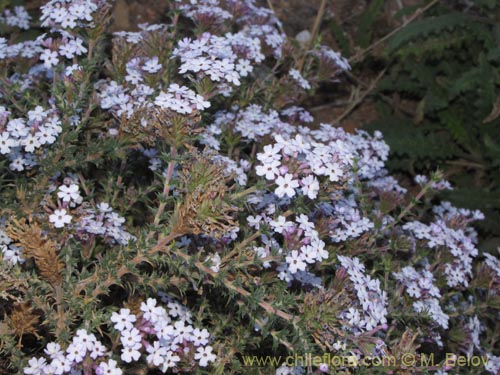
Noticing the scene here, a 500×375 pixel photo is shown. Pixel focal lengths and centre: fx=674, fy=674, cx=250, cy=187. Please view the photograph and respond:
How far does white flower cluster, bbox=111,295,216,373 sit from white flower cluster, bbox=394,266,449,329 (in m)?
1.29

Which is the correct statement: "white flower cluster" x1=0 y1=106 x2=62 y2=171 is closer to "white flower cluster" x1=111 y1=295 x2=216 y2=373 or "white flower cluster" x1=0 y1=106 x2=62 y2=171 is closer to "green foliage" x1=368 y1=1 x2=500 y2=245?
"white flower cluster" x1=111 y1=295 x2=216 y2=373

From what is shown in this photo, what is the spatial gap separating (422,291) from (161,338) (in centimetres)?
167

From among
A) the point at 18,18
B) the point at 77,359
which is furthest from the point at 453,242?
the point at 18,18

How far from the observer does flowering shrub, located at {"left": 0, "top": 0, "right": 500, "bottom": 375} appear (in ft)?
10.8

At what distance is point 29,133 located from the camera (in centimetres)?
380

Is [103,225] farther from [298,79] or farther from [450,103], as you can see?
[450,103]

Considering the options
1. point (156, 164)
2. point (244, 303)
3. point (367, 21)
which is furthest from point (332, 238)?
point (367, 21)

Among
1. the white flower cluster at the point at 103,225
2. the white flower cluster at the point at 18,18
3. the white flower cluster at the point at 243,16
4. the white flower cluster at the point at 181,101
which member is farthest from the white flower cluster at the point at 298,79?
the white flower cluster at the point at 18,18

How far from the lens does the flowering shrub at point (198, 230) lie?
329 centimetres

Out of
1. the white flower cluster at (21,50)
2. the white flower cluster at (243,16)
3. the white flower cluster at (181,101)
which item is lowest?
the white flower cluster at (21,50)

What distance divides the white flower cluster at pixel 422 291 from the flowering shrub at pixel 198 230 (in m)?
0.02

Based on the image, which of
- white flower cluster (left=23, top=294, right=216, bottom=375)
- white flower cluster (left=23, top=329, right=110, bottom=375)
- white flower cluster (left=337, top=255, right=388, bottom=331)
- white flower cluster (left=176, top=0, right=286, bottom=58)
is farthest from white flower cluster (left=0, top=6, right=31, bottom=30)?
white flower cluster (left=337, top=255, right=388, bottom=331)

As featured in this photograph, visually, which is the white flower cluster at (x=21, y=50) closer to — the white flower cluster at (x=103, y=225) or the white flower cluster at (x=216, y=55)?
the white flower cluster at (x=216, y=55)

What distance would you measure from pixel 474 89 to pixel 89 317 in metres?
4.03
